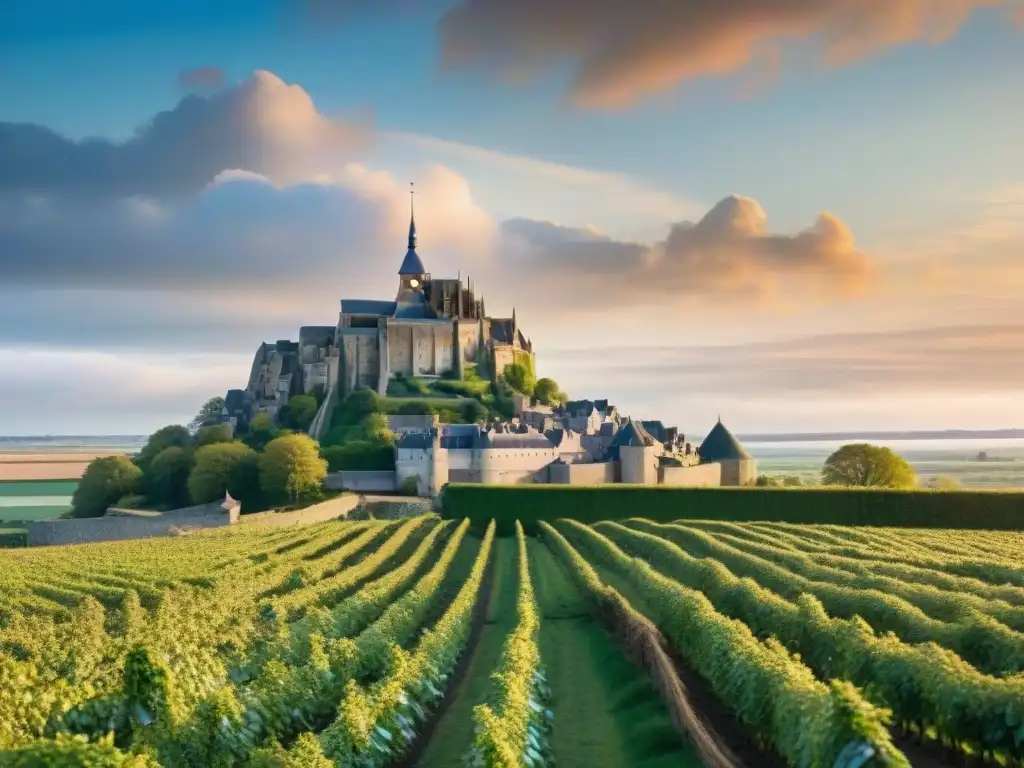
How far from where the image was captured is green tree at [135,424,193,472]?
7481cm

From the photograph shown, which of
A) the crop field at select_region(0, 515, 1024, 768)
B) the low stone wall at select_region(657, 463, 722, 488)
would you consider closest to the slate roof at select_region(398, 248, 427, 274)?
the low stone wall at select_region(657, 463, 722, 488)

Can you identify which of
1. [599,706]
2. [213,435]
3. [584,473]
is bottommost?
[599,706]

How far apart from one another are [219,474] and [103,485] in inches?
438

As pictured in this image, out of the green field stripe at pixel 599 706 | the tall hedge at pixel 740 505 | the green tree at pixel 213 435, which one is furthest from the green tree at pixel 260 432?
the green field stripe at pixel 599 706

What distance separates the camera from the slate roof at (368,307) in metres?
91.7

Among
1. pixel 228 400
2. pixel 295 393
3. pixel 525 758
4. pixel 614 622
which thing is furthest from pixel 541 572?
pixel 228 400

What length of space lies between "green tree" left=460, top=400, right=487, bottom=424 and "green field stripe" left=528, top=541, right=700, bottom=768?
5875cm

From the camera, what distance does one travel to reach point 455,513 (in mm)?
49656

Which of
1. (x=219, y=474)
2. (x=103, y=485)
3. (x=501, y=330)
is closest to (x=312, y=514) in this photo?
(x=219, y=474)

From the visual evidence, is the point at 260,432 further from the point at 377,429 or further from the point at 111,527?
the point at 111,527

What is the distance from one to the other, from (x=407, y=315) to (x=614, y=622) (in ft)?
244

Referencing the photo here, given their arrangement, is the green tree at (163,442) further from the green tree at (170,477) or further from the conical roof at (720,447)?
the conical roof at (720,447)

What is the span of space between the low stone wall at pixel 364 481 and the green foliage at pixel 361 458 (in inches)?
27.9

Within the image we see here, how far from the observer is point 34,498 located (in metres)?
115
